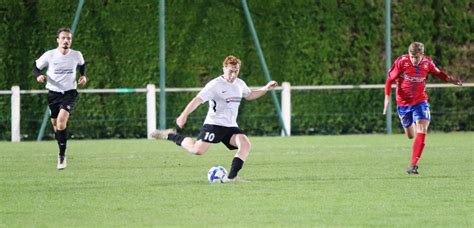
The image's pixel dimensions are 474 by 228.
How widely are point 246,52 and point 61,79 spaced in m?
11.5

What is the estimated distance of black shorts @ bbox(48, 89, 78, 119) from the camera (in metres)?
18.1

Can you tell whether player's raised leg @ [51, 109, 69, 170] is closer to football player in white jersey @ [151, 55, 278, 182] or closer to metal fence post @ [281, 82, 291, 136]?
football player in white jersey @ [151, 55, 278, 182]

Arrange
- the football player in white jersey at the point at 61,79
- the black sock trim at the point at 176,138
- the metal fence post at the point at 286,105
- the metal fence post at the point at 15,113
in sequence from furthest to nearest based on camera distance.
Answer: the metal fence post at the point at 286,105
the metal fence post at the point at 15,113
the football player in white jersey at the point at 61,79
the black sock trim at the point at 176,138

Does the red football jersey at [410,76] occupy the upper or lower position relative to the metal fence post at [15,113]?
upper

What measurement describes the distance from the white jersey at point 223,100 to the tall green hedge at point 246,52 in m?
13.7

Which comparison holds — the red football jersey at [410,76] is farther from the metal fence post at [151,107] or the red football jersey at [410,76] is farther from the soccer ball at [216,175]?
the metal fence post at [151,107]

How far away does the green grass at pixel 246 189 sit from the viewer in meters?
10.8

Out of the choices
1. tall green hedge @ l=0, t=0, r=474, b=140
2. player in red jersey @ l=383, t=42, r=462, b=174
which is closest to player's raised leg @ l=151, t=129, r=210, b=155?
player in red jersey @ l=383, t=42, r=462, b=174

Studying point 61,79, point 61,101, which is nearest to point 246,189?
point 61,101

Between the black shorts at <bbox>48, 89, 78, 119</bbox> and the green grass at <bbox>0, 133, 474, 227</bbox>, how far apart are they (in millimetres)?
849

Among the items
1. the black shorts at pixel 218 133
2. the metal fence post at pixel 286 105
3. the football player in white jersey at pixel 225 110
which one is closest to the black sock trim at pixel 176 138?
the football player in white jersey at pixel 225 110

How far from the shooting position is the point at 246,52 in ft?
96.3

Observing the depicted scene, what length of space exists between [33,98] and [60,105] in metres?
10.5

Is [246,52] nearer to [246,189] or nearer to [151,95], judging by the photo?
[151,95]
